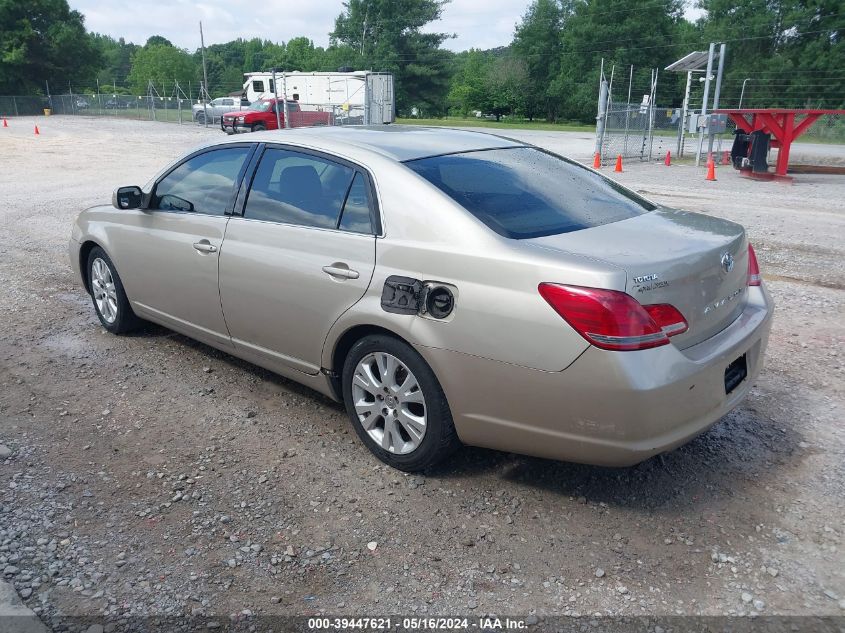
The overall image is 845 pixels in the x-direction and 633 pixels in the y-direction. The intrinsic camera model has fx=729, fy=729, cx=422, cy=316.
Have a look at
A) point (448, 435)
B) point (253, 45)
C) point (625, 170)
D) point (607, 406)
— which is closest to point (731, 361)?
point (607, 406)

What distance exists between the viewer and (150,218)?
4.95m

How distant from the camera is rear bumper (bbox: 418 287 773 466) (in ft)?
9.31

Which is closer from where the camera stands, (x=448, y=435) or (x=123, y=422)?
(x=448, y=435)

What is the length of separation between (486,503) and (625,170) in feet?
59.1

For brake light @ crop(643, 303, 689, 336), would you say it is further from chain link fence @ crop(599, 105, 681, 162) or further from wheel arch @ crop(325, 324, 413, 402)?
chain link fence @ crop(599, 105, 681, 162)

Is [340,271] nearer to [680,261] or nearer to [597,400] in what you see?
[597,400]

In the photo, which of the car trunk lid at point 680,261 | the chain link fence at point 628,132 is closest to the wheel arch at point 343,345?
the car trunk lid at point 680,261

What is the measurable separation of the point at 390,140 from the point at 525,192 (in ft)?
2.91

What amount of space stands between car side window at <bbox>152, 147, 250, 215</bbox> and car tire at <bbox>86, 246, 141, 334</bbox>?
0.83 m

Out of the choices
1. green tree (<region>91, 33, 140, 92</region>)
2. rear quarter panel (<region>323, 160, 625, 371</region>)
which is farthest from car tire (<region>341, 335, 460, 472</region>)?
green tree (<region>91, 33, 140, 92</region>)

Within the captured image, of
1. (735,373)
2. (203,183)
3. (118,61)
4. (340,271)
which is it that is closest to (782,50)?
(203,183)

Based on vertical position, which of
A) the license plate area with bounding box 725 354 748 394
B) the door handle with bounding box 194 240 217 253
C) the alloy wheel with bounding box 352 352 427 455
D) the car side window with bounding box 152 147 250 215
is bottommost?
the alloy wheel with bounding box 352 352 427 455

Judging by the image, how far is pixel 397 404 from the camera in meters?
3.52

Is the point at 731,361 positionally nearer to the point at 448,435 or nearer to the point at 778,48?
the point at 448,435
